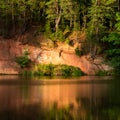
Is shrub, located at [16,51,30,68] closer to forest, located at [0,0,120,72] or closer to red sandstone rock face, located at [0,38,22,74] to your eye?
red sandstone rock face, located at [0,38,22,74]

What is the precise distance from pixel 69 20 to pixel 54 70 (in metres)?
11.4

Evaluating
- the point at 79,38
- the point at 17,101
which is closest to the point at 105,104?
the point at 17,101

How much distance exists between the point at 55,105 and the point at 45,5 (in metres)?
44.8

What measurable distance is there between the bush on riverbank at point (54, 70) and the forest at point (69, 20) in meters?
5.15

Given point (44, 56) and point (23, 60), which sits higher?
point (44, 56)

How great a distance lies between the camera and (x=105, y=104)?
23.5 metres

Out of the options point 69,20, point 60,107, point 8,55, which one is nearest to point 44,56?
point 8,55

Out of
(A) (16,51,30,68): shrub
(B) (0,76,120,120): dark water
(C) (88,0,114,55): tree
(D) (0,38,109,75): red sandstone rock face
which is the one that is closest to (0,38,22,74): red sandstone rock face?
(D) (0,38,109,75): red sandstone rock face

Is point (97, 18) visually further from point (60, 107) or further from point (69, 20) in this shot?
point (60, 107)

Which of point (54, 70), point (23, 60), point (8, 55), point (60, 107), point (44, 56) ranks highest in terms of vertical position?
point (8, 55)

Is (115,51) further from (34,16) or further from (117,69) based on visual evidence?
(34,16)

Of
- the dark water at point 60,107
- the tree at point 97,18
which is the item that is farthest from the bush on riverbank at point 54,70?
the dark water at point 60,107

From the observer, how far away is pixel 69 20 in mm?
66875

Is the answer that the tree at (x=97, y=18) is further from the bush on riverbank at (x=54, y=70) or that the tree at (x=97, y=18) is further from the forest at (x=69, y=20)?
the bush on riverbank at (x=54, y=70)
